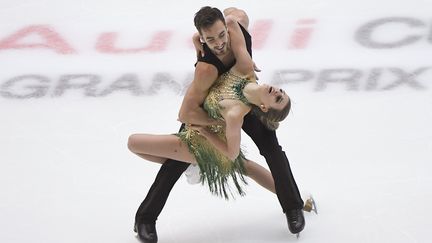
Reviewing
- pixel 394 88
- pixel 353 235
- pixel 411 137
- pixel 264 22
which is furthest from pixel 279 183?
pixel 264 22

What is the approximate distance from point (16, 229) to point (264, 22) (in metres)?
2.46

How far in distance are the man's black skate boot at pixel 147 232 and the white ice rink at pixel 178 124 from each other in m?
Result: 0.11

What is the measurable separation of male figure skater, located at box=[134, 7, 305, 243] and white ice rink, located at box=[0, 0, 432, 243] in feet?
0.44

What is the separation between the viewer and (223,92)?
3.73 m

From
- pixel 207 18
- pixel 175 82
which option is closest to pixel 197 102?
pixel 207 18

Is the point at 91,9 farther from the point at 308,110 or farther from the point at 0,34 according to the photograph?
the point at 308,110

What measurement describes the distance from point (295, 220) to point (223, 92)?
615mm

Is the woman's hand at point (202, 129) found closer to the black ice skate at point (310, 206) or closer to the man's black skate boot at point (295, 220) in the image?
the man's black skate boot at point (295, 220)

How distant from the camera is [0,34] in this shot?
610cm

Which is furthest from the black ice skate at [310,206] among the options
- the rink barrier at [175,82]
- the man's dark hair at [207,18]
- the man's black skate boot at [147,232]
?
the rink barrier at [175,82]

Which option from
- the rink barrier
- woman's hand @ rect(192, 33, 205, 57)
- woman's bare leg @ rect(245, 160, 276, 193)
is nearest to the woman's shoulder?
woman's hand @ rect(192, 33, 205, 57)

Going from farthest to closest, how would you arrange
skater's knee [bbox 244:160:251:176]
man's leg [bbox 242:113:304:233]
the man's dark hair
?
1. skater's knee [bbox 244:160:251:176]
2. man's leg [bbox 242:113:304:233]
3. the man's dark hair

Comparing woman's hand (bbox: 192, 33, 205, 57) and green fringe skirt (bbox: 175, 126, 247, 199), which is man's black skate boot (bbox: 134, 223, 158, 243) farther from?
woman's hand (bbox: 192, 33, 205, 57)

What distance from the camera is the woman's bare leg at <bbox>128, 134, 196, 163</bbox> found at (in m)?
3.88
